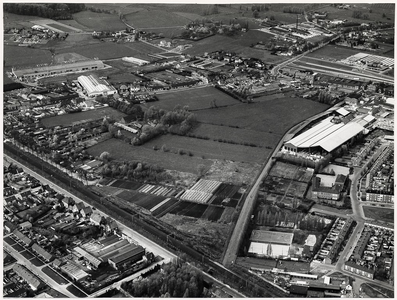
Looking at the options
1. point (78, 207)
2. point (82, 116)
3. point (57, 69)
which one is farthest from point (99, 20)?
point (78, 207)

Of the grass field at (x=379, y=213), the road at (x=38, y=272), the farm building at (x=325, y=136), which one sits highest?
the farm building at (x=325, y=136)

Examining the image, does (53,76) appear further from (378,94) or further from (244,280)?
(244,280)

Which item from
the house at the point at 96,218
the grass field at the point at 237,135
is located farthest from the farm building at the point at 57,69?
the house at the point at 96,218

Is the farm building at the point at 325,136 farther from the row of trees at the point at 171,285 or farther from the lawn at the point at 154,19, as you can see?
the lawn at the point at 154,19

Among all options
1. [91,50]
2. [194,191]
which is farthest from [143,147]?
[91,50]

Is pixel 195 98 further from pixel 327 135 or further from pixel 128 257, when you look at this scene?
pixel 128 257

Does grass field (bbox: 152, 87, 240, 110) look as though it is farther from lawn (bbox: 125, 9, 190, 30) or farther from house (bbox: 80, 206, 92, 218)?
lawn (bbox: 125, 9, 190, 30)
